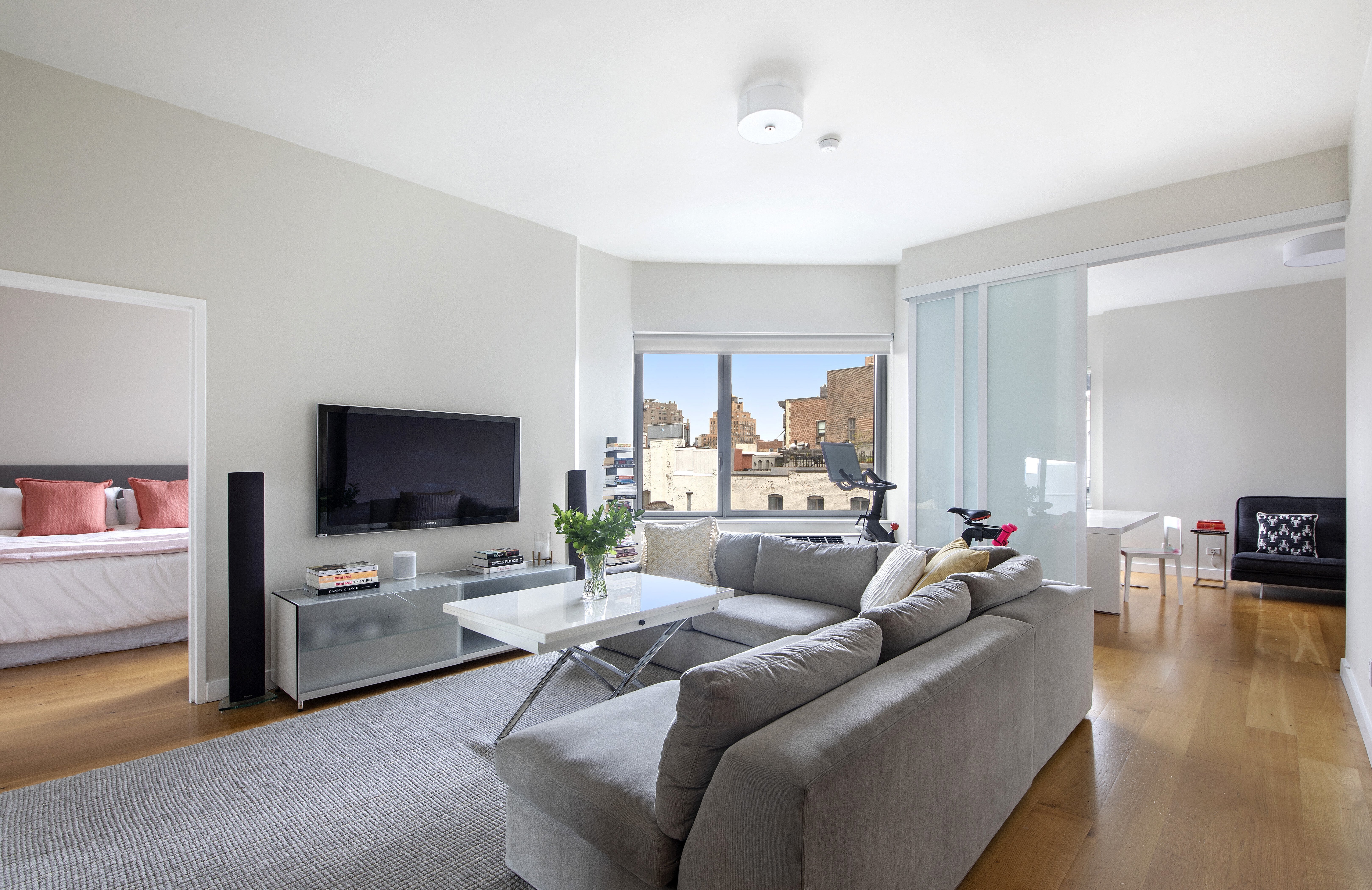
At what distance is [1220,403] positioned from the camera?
22.5 ft

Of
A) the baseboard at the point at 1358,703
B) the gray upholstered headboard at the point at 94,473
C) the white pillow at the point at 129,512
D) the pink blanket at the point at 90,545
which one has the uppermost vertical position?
the gray upholstered headboard at the point at 94,473

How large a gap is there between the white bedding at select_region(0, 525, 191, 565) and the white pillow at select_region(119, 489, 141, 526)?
15.2 inches

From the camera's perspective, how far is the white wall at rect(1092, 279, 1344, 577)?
20.9 feet

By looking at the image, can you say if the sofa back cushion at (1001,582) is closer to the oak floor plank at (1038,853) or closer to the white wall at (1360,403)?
the oak floor plank at (1038,853)

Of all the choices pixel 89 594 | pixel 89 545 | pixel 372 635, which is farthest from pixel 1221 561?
pixel 89 545

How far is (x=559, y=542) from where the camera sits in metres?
5.10

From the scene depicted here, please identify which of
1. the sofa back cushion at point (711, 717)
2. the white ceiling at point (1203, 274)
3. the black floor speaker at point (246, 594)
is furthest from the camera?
the white ceiling at point (1203, 274)

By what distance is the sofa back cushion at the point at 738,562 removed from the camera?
4.16 meters

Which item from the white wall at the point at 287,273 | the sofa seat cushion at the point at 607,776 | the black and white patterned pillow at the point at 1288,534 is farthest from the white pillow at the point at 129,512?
the black and white patterned pillow at the point at 1288,534

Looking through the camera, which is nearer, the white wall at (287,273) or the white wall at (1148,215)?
the white wall at (287,273)

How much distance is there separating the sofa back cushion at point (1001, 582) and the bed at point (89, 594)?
3616 mm

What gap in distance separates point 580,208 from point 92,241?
8.46 ft

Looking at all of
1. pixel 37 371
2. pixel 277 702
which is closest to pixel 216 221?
pixel 277 702

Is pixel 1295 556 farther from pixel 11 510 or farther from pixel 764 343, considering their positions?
pixel 11 510
